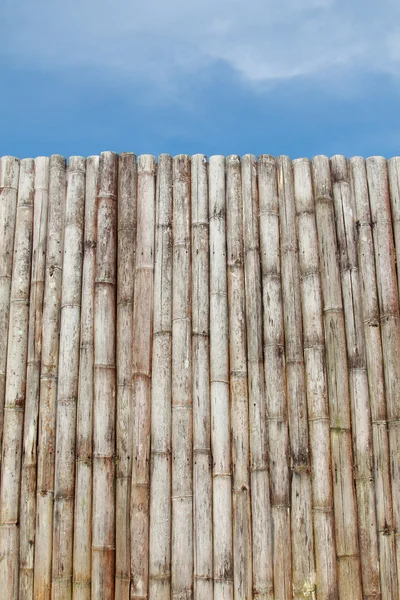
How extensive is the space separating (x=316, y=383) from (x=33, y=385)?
7.70 feet

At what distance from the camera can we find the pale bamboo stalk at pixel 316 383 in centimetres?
529

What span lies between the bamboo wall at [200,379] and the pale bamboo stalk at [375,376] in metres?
0.01

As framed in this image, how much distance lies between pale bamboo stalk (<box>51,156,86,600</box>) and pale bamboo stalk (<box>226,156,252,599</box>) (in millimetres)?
1298

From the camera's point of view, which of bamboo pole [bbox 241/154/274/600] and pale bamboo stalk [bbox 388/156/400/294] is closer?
bamboo pole [bbox 241/154/274/600]

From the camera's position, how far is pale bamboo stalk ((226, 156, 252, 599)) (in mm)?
5289

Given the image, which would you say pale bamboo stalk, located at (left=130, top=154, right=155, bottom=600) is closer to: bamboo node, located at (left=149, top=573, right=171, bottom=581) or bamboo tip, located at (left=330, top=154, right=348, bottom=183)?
bamboo node, located at (left=149, top=573, right=171, bottom=581)

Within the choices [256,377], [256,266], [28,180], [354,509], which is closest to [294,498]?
[354,509]

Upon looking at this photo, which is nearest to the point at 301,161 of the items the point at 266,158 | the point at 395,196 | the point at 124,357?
the point at 266,158

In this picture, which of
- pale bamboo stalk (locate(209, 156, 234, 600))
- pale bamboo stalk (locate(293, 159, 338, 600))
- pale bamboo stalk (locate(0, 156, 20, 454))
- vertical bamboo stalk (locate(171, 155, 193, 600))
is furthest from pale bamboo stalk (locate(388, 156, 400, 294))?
pale bamboo stalk (locate(0, 156, 20, 454))

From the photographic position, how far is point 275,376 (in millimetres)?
5582

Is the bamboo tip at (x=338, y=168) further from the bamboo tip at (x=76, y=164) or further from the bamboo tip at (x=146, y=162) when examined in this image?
the bamboo tip at (x=76, y=164)

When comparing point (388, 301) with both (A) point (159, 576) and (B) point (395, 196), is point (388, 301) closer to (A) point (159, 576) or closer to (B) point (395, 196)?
(B) point (395, 196)

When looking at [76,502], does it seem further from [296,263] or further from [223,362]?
[296,263]

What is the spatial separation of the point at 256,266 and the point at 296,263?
0.36 meters
